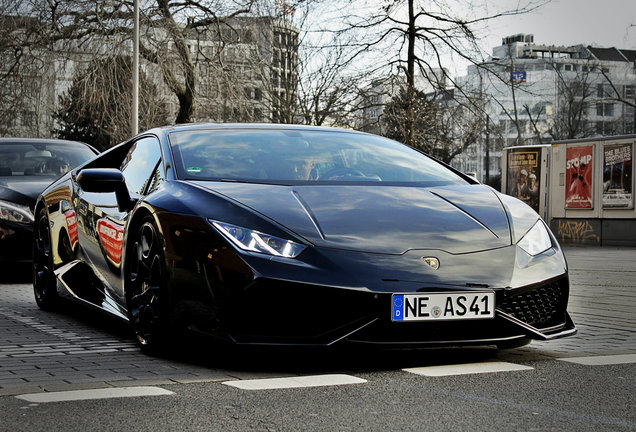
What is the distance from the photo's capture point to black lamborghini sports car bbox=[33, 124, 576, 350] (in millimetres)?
4648

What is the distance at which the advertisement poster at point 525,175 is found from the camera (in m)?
25.2

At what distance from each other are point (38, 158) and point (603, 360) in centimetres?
816

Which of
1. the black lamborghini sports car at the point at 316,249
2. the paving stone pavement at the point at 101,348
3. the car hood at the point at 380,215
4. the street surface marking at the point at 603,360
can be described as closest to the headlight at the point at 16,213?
the paving stone pavement at the point at 101,348

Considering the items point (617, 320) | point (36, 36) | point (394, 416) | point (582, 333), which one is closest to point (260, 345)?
point (394, 416)

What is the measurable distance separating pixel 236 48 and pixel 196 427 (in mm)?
24283

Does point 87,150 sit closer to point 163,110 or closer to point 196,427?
point 196,427

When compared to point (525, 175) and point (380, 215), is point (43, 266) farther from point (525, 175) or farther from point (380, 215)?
point (525, 175)

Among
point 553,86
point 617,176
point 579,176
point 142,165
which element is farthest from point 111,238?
point 553,86

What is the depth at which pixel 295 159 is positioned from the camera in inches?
232

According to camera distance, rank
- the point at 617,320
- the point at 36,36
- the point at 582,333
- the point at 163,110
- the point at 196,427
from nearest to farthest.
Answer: the point at 196,427 < the point at 582,333 < the point at 617,320 < the point at 36,36 < the point at 163,110

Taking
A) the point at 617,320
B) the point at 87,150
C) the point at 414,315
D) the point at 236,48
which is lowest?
the point at 617,320

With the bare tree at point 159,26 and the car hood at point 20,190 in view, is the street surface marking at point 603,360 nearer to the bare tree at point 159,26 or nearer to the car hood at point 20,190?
the car hood at point 20,190

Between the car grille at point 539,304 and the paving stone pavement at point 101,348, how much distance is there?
26 centimetres

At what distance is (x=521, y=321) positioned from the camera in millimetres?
4949
